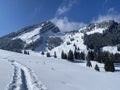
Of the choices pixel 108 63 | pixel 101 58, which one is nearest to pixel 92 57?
pixel 101 58

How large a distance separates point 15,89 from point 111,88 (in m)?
9.85

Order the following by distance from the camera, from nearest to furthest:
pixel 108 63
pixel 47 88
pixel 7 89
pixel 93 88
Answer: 1. pixel 7 89
2. pixel 47 88
3. pixel 93 88
4. pixel 108 63

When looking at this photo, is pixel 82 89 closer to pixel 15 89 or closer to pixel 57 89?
pixel 57 89

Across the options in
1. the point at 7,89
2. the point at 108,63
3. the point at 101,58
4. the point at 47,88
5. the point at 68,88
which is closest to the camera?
the point at 7,89

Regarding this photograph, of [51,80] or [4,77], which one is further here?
[51,80]

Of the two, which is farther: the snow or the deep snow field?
the deep snow field

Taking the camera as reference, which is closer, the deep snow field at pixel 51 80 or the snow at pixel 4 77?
the snow at pixel 4 77

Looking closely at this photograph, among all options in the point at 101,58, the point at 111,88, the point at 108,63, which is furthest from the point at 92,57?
the point at 111,88

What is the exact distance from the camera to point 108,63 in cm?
9306

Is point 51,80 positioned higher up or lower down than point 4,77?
lower down

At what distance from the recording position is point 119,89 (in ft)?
72.1

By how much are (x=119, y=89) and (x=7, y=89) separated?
430 inches

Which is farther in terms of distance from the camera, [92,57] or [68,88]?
[92,57]

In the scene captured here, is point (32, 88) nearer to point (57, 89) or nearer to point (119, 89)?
point (57, 89)
